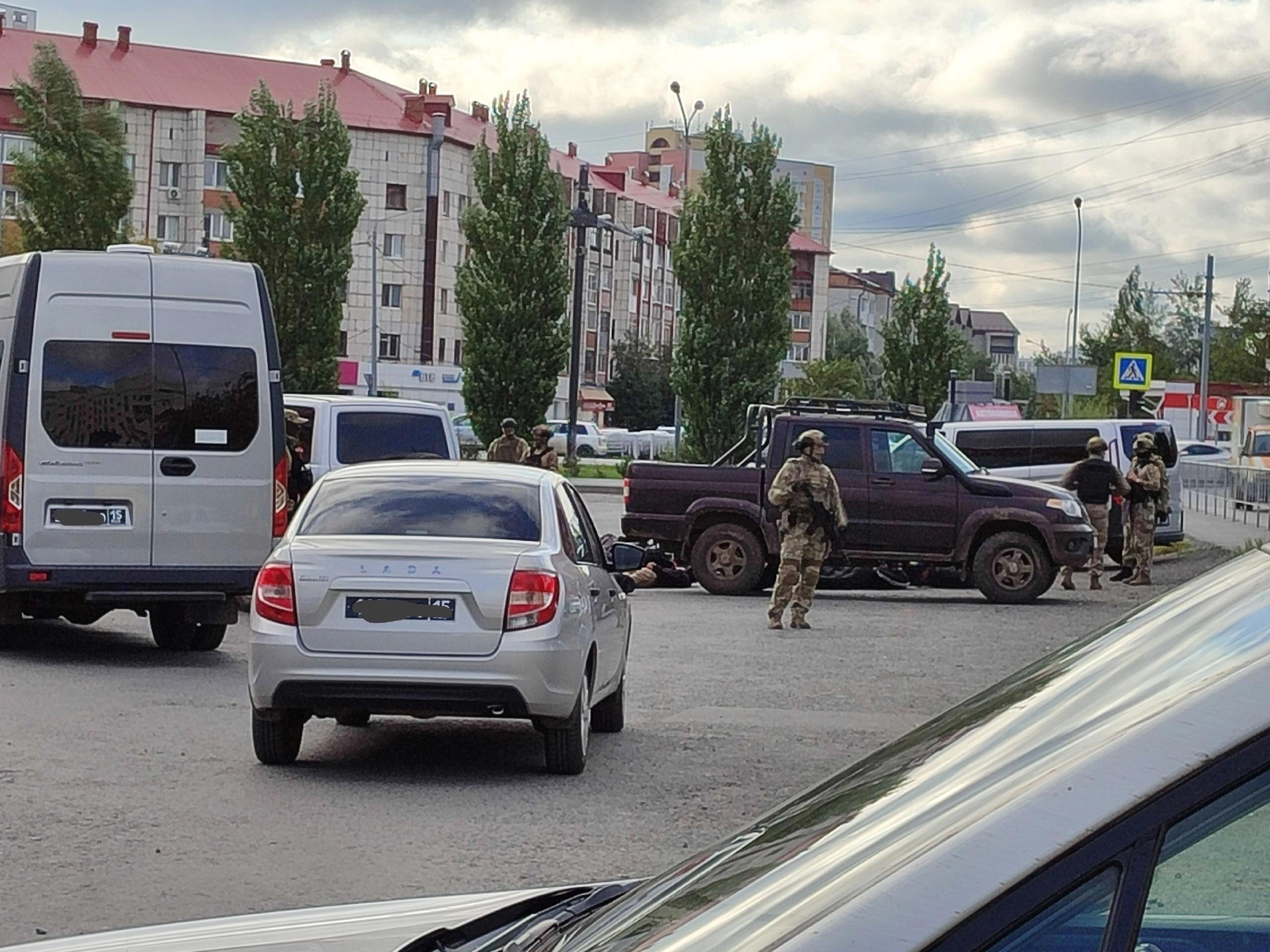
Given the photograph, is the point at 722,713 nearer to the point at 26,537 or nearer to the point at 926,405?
the point at 26,537

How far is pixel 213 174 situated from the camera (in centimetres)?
9456

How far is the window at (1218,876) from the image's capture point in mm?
1635

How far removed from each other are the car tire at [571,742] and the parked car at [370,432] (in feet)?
29.0

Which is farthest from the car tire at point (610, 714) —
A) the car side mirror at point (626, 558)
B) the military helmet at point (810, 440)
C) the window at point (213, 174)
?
the window at point (213, 174)

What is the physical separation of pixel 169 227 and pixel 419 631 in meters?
89.1

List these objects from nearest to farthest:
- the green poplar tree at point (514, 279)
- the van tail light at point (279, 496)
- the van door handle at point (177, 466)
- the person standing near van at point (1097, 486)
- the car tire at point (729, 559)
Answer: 1. the van door handle at point (177, 466)
2. the van tail light at point (279, 496)
3. the car tire at point (729, 559)
4. the person standing near van at point (1097, 486)
5. the green poplar tree at point (514, 279)

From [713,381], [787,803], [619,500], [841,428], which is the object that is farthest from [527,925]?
[713,381]

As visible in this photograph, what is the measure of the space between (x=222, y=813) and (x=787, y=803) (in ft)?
21.8

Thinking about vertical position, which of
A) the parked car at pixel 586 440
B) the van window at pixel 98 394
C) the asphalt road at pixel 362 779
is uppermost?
the van window at pixel 98 394

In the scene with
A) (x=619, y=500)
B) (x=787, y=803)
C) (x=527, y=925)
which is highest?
(x=787, y=803)

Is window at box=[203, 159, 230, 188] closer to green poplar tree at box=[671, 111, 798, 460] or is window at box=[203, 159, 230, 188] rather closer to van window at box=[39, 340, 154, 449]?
green poplar tree at box=[671, 111, 798, 460]

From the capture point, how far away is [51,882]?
7262mm

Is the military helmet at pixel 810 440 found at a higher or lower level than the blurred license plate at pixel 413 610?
higher

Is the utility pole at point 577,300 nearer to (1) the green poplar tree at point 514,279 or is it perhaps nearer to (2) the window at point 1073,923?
(1) the green poplar tree at point 514,279
